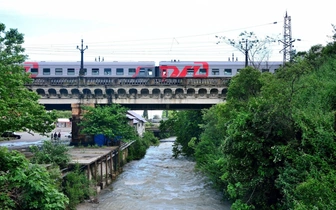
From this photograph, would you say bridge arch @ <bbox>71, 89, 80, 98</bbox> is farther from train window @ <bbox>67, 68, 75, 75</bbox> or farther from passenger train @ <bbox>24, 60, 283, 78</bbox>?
train window @ <bbox>67, 68, 75, 75</bbox>

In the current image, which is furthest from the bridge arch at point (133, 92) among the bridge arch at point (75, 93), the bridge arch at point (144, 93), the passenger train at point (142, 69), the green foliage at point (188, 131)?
the green foliage at point (188, 131)

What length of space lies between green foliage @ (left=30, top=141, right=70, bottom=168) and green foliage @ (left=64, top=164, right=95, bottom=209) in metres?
0.79

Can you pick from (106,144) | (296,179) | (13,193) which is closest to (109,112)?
(106,144)

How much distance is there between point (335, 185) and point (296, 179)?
1.67 metres

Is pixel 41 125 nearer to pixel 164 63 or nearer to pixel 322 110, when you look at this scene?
pixel 322 110

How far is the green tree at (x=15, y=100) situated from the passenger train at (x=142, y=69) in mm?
16427

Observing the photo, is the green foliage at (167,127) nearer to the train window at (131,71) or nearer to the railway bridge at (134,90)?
the train window at (131,71)

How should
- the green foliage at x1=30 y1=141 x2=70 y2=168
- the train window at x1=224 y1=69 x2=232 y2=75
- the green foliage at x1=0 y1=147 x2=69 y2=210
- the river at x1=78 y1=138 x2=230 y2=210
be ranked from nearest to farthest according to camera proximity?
the green foliage at x1=0 y1=147 x2=69 y2=210
the green foliage at x1=30 y1=141 x2=70 y2=168
the river at x1=78 y1=138 x2=230 y2=210
the train window at x1=224 y1=69 x2=232 y2=75

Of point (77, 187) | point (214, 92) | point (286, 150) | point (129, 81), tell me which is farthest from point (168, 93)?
point (286, 150)

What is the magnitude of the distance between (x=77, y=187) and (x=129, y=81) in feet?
50.2

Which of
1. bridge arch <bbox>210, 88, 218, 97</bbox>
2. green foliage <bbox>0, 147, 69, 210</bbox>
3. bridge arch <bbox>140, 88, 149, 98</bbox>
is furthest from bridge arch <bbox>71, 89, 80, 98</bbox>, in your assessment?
green foliage <bbox>0, 147, 69, 210</bbox>

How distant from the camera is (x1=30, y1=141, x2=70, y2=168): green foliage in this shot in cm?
1788

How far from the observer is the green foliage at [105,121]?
2948cm

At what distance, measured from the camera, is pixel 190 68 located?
111 ft
